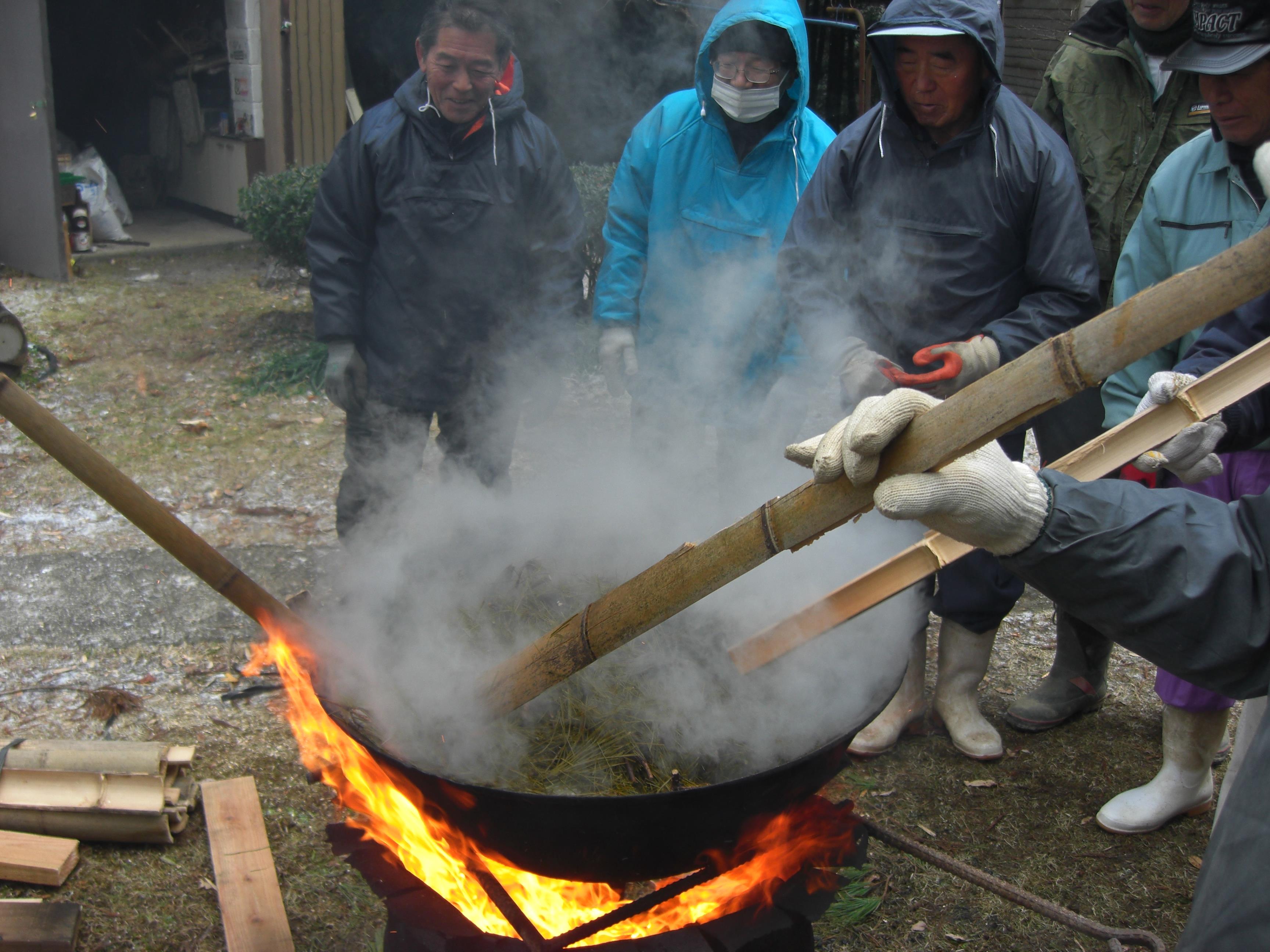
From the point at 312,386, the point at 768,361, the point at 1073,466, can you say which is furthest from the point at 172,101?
the point at 1073,466

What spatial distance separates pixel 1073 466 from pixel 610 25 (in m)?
5.28

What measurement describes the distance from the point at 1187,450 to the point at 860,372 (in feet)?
3.13

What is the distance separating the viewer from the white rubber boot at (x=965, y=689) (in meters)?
3.43

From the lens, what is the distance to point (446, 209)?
11.8ft

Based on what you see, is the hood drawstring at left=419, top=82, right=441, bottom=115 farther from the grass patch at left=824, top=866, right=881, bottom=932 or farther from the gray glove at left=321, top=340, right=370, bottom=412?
the grass patch at left=824, top=866, right=881, bottom=932

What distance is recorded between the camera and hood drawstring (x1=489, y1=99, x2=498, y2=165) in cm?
364

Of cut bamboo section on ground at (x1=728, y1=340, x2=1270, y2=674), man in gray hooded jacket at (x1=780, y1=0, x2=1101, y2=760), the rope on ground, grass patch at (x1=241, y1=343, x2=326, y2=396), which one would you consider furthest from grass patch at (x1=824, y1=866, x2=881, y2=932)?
grass patch at (x1=241, y1=343, x2=326, y2=396)

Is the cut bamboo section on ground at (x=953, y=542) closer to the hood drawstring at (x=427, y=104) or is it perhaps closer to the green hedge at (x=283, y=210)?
the hood drawstring at (x=427, y=104)

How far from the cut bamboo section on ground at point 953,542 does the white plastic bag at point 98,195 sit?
9415 millimetres

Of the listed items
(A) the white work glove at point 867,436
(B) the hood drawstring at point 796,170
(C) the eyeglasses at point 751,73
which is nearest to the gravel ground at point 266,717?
(A) the white work glove at point 867,436

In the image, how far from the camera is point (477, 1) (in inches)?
134

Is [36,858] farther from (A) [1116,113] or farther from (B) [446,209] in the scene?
(A) [1116,113]

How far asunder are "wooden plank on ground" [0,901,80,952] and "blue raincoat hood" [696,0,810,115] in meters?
3.40

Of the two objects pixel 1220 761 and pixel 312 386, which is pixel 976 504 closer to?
pixel 1220 761
